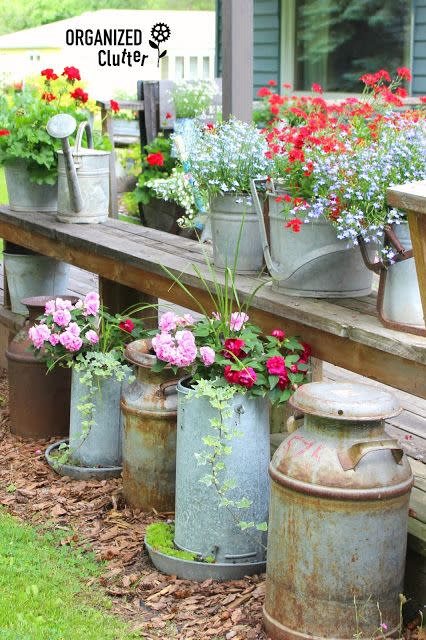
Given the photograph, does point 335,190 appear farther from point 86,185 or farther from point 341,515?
point 86,185

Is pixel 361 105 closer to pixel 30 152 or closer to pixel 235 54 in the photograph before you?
pixel 235 54

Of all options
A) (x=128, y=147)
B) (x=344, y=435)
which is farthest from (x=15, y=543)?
(x=128, y=147)

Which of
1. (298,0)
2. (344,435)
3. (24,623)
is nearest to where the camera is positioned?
(344,435)

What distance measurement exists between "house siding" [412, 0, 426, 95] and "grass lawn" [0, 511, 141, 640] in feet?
24.1

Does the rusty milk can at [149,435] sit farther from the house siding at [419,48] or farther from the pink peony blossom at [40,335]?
the house siding at [419,48]

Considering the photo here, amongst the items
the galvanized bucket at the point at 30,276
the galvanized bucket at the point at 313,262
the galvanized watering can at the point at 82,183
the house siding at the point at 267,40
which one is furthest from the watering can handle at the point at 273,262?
the house siding at the point at 267,40

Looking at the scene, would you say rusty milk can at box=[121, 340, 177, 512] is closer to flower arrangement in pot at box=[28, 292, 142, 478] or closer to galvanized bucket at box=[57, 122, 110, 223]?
flower arrangement in pot at box=[28, 292, 142, 478]

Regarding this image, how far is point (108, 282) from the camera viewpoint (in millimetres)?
4910

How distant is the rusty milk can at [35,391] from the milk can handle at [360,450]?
227 cm

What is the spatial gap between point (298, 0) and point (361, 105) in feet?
27.1

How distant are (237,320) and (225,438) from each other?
39 cm

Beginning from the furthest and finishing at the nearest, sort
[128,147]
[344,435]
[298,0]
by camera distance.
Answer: [298,0] < [128,147] < [344,435]

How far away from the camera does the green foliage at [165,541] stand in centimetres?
341

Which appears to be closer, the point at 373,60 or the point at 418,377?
the point at 418,377
